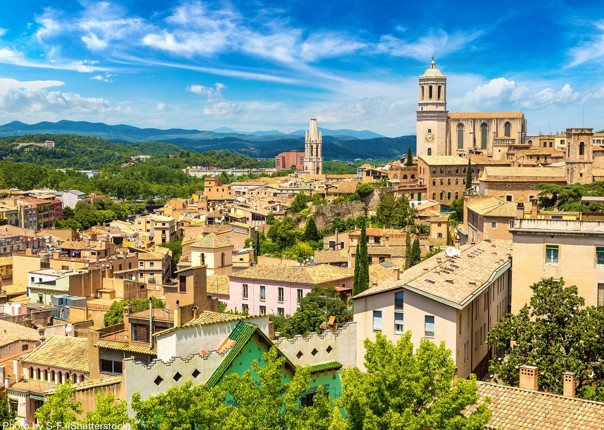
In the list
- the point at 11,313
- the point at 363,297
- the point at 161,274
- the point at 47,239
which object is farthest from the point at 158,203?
the point at 363,297

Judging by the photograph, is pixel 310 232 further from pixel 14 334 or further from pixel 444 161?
pixel 14 334

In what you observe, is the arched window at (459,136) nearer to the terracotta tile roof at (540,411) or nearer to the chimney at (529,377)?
the chimney at (529,377)

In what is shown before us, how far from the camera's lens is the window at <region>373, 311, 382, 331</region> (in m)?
26.7

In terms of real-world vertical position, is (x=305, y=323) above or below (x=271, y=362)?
below

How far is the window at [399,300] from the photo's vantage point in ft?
85.8

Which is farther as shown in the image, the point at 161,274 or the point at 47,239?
the point at 47,239

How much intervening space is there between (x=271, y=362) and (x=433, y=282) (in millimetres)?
12034

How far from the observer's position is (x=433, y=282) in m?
26.6

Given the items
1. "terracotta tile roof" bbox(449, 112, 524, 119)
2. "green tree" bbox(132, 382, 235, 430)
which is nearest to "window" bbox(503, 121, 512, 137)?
"terracotta tile roof" bbox(449, 112, 524, 119)

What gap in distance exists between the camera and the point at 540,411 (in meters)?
18.0

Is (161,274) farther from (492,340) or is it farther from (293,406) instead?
(293,406)

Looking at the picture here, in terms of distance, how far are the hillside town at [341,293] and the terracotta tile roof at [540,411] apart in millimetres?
39

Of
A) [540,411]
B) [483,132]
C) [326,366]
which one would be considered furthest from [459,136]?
[540,411]

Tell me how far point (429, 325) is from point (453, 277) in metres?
2.74
